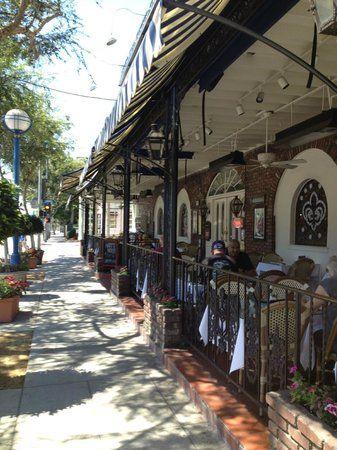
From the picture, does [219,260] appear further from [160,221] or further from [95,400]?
[160,221]

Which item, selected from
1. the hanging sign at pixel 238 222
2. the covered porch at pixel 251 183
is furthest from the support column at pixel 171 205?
the hanging sign at pixel 238 222

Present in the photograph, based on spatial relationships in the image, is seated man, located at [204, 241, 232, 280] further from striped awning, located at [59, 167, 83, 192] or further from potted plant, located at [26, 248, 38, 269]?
potted plant, located at [26, 248, 38, 269]

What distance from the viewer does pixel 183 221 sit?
1605 centimetres

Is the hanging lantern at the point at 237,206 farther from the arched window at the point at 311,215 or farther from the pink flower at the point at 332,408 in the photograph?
the pink flower at the point at 332,408

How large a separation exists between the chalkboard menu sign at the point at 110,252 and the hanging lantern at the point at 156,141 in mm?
6035

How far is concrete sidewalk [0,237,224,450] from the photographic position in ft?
10.8

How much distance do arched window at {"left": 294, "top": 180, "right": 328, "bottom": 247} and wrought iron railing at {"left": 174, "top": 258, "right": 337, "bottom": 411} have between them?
153 inches

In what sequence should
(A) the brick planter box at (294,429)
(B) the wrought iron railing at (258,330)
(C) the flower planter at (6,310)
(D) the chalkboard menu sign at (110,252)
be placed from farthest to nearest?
(D) the chalkboard menu sign at (110,252) < (C) the flower planter at (6,310) < (B) the wrought iron railing at (258,330) < (A) the brick planter box at (294,429)

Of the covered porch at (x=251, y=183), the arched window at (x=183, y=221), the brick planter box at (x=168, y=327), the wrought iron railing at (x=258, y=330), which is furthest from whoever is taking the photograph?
the arched window at (x=183, y=221)

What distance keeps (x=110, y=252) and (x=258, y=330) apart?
9271 mm

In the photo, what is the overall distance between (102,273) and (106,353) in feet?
21.9

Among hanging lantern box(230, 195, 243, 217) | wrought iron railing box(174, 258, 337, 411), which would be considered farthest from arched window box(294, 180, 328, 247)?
wrought iron railing box(174, 258, 337, 411)

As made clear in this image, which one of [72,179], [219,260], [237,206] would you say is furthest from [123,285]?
[72,179]

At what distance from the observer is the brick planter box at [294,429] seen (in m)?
2.14
